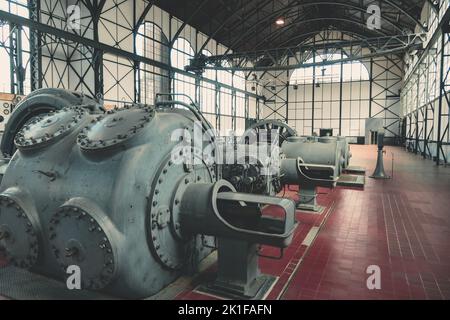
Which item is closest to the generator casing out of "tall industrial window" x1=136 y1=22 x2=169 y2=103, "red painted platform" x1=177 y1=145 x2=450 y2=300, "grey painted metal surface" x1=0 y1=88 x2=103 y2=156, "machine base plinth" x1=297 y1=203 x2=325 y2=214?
"red painted platform" x1=177 y1=145 x2=450 y2=300

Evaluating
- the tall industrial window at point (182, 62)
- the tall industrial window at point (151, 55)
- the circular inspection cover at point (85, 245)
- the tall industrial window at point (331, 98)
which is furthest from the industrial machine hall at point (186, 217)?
the tall industrial window at point (331, 98)

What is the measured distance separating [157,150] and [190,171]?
0.45m

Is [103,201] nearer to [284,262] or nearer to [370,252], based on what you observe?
[284,262]

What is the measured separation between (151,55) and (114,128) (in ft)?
58.7

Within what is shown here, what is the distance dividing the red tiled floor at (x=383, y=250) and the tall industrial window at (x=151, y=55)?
14.4 meters

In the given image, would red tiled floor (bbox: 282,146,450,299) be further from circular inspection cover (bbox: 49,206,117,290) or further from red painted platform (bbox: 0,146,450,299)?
circular inspection cover (bbox: 49,206,117,290)

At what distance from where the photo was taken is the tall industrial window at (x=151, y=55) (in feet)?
61.6

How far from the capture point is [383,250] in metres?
4.38

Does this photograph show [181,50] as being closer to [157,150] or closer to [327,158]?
[327,158]

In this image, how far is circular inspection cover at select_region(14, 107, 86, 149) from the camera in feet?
9.79

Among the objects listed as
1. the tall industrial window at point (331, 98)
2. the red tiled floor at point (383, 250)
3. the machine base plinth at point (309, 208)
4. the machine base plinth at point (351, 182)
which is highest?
the tall industrial window at point (331, 98)

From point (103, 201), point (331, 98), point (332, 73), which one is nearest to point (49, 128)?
point (103, 201)

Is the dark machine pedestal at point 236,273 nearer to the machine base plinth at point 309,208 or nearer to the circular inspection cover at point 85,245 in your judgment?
the circular inspection cover at point 85,245
